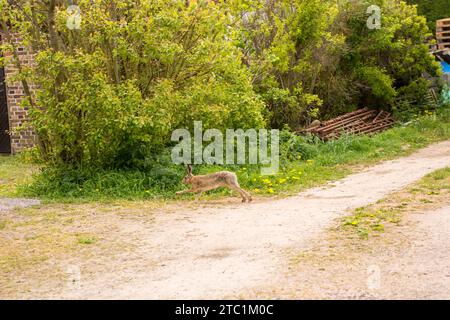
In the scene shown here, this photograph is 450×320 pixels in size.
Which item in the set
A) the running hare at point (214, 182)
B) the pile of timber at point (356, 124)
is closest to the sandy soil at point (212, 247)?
the running hare at point (214, 182)

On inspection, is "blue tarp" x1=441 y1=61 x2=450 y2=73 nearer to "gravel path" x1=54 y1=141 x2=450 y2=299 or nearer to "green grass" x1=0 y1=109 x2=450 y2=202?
"green grass" x1=0 y1=109 x2=450 y2=202

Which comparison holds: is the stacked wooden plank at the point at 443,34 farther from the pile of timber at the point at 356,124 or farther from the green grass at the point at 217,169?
the green grass at the point at 217,169

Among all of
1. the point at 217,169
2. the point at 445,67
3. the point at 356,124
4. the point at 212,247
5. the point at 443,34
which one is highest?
the point at 443,34

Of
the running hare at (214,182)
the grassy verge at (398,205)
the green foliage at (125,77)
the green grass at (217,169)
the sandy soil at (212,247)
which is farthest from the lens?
the green grass at (217,169)

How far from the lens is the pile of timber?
54.0ft

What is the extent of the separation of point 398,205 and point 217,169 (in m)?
3.95

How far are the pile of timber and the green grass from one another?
46cm

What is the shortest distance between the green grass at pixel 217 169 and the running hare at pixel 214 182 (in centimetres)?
25

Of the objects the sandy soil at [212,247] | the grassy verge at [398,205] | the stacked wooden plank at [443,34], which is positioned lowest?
the sandy soil at [212,247]

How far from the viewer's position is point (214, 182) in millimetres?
10680

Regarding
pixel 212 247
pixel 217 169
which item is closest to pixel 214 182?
pixel 217 169

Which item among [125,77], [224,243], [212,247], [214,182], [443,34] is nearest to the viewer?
[212,247]

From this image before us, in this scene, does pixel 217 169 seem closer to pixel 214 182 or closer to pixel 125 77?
pixel 214 182

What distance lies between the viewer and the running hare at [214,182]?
10.6m
